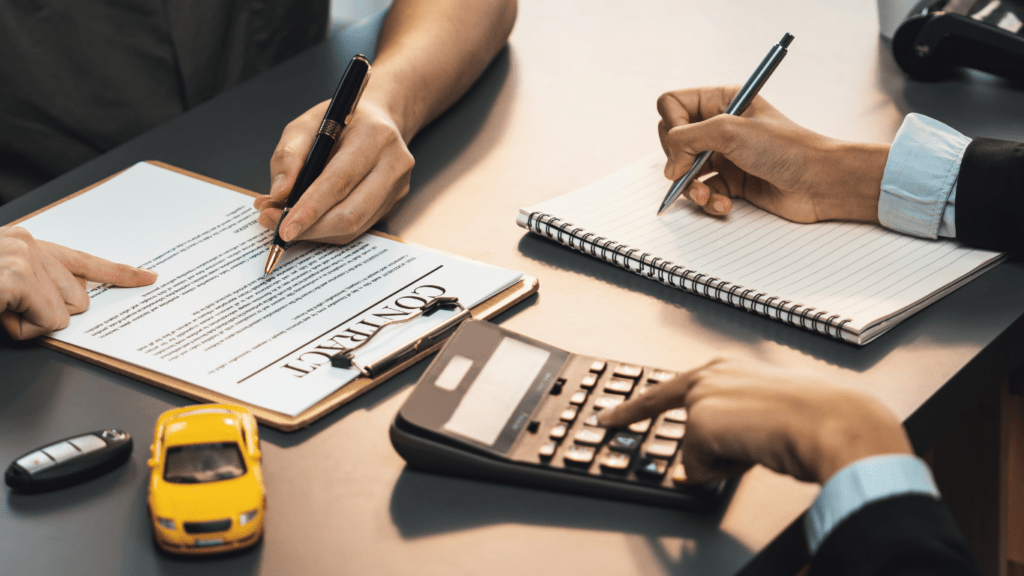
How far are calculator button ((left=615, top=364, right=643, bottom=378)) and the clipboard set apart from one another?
0.40 ft

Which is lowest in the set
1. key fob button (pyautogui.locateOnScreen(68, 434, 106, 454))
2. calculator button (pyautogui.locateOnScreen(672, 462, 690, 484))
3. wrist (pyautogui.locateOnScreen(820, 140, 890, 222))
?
key fob button (pyautogui.locateOnScreen(68, 434, 106, 454))

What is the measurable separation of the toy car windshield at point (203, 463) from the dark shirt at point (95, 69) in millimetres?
847

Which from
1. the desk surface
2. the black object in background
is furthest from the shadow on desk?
the black object in background

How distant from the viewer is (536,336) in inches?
24.2

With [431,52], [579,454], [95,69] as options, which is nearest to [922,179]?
[579,454]

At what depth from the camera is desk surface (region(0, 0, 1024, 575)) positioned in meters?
0.45

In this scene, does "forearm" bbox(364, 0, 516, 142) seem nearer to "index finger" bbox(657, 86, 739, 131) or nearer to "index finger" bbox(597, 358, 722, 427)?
"index finger" bbox(657, 86, 739, 131)

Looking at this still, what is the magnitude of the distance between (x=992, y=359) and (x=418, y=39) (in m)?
0.71

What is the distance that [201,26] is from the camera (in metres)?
1.21

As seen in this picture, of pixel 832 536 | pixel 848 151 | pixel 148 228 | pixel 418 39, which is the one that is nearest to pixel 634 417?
pixel 832 536

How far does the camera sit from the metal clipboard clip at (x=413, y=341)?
0.57 metres

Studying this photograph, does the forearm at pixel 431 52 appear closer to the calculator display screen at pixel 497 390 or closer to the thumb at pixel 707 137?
the thumb at pixel 707 137

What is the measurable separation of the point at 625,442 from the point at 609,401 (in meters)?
0.04

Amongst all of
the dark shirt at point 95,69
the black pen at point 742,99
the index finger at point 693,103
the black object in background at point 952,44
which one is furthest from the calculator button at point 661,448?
the dark shirt at point 95,69
